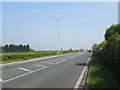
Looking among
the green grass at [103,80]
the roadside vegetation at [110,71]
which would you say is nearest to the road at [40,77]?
the green grass at [103,80]

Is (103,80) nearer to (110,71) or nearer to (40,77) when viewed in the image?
(40,77)

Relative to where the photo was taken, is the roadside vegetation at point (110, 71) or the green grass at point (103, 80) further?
the roadside vegetation at point (110, 71)

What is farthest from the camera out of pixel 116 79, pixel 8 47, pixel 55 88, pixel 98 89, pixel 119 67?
pixel 8 47

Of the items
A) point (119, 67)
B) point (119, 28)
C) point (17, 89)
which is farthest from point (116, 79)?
point (119, 28)

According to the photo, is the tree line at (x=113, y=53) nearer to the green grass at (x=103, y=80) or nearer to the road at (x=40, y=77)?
the green grass at (x=103, y=80)

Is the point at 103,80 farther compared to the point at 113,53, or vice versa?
the point at 113,53

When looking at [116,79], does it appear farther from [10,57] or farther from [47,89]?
[10,57]

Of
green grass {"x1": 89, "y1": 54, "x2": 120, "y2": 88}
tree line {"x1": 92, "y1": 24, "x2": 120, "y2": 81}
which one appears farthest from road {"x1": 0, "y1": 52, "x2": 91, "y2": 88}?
tree line {"x1": 92, "y1": 24, "x2": 120, "y2": 81}

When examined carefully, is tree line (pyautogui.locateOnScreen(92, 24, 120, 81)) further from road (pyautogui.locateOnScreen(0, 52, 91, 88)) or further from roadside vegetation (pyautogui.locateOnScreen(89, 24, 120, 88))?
road (pyautogui.locateOnScreen(0, 52, 91, 88))

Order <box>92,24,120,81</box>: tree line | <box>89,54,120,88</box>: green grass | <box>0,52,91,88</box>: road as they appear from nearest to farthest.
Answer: <box>89,54,120,88</box>: green grass < <box>0,52,91,88</box>: road < <box>92,24,120,81</box>: tree line

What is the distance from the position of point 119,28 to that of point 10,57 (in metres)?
23.3

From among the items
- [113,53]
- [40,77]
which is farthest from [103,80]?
[40,77]

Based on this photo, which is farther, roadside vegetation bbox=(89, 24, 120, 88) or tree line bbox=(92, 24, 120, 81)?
tree line bbox=(92, 24, 120, 81)

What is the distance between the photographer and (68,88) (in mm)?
9883
